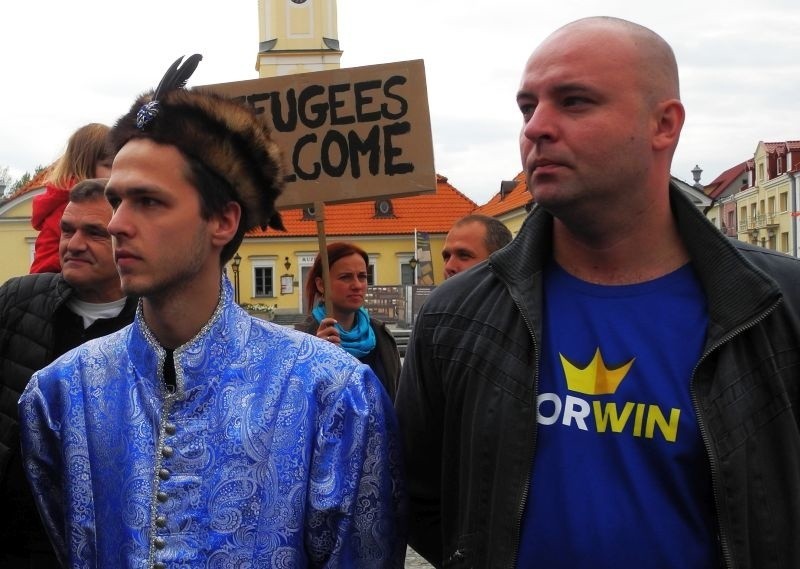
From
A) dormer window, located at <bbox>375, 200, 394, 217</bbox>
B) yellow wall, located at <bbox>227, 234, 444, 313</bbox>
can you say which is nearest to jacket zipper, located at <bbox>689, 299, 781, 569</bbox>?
yellow wall, located at <bbox>227, 234, 444, 313</bbox>

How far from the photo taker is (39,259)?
3.94 metres

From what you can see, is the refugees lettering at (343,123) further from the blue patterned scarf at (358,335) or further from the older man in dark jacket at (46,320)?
the older man in dark jacket at (46,320)

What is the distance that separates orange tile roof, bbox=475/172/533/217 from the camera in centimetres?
5034

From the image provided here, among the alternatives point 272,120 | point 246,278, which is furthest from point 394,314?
point 272,120

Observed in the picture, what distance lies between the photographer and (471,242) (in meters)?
5.22

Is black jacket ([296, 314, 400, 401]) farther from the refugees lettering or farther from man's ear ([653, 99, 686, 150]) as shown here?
man's ear ([653, 99, 686, 150])

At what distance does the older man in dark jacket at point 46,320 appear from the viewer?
10.3 feet

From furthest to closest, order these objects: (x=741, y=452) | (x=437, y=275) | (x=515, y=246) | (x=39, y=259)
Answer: (x=437, y=275) → (x=39, y=259) → (x=515, y=246) → (x=741, y=452)

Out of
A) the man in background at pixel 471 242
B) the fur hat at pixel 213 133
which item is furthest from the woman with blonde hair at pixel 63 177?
the man in background at pixel 471 242

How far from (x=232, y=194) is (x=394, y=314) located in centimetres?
3095

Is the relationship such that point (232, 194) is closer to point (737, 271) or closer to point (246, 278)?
point (737, 271)

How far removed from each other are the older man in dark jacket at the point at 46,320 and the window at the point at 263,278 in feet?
166

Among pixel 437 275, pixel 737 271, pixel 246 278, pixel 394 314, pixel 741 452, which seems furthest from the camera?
pixel 246 278

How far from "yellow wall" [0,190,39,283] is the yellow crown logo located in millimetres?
49235
